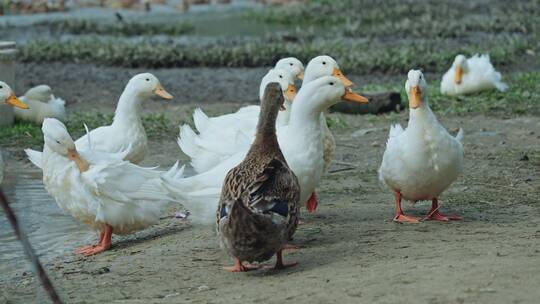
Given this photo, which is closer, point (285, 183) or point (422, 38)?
point (285, 183)

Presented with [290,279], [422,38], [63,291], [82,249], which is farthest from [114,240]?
[422,38]

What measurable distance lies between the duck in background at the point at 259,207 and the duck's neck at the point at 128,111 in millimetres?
2826

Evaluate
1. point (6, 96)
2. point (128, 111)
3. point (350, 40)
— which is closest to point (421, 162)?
point (128, 111)

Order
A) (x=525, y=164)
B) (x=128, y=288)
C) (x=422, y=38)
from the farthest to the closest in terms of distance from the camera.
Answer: (x=422, y=38) < (x=525, y=164) < (x=128, y=288)

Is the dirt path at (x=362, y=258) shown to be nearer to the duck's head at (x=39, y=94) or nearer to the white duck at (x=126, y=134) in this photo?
the white duck at (x=126, y=134)

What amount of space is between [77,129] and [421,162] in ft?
17.7

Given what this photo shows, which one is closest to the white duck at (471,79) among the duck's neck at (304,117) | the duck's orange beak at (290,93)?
the duck's orange beak at (290,93)

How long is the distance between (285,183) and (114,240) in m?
2.24

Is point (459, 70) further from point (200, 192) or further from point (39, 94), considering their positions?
point (200, 192)

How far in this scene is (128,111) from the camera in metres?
8.66

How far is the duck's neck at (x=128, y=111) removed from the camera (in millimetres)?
8609

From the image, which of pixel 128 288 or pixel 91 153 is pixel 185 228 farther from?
pixel 128 288

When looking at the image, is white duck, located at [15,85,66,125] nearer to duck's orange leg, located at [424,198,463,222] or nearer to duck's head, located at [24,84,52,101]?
duck's head, located at [24,84,52,101]

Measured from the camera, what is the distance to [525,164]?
901 cm
